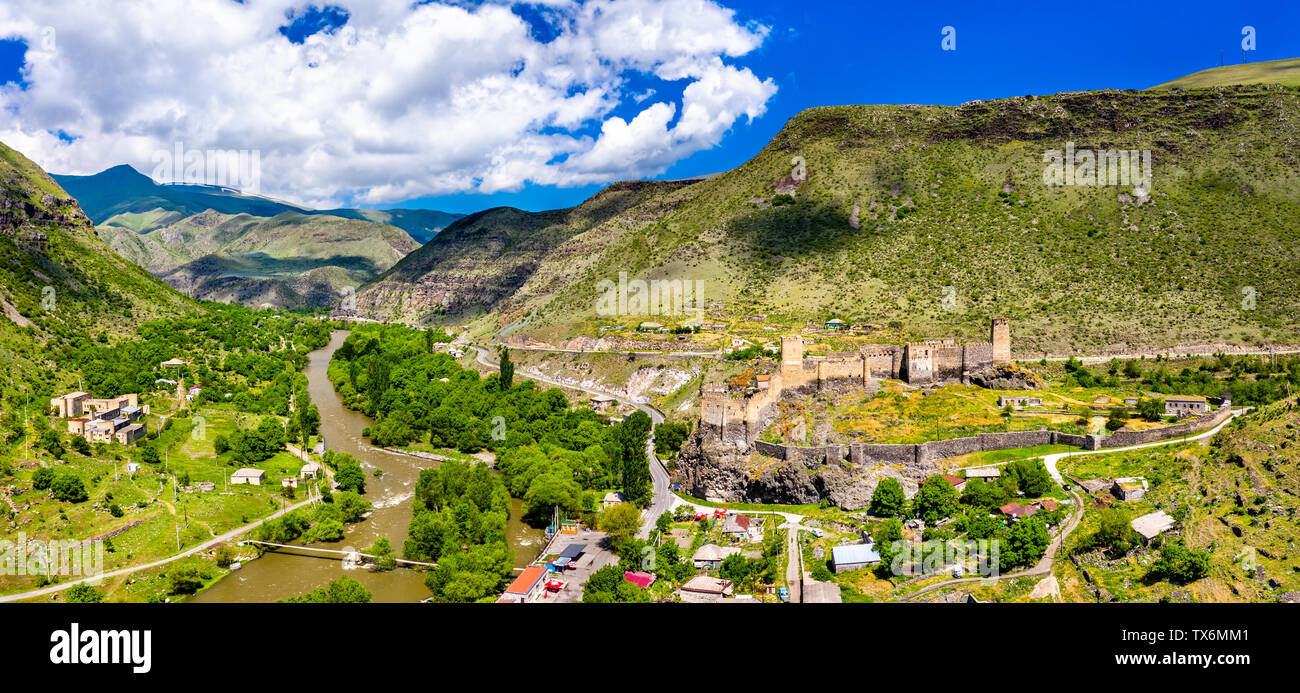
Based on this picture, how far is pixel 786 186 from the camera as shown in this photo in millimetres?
99875

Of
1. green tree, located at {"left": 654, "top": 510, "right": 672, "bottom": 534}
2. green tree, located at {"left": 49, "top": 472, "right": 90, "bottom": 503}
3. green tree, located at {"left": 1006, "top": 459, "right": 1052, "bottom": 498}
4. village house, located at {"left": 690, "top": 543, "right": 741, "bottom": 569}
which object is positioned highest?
green tree, located at {"left": 1006, "top": 459, "right": 1052, "bottom": 498}

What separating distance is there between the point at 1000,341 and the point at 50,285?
85.1 meters

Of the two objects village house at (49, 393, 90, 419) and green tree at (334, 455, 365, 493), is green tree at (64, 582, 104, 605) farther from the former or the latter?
village house at (49, 393, 90, 419)

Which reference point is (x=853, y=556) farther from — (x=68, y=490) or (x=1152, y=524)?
(x=68, y=490)

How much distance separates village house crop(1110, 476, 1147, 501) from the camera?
2886 cm

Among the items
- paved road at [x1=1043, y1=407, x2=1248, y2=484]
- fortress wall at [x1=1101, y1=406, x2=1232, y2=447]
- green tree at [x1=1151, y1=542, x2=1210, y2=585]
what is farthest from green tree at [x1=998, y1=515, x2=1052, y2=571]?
fortress wall at [x1=1101, y1=406, x2=1232, y2=447]

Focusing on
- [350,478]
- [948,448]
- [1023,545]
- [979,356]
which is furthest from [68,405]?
[979,356]

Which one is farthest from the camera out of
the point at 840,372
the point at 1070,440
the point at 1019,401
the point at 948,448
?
the point at 840,372

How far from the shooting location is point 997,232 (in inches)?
3253

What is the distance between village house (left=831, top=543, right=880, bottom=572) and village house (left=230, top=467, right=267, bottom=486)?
105 ft

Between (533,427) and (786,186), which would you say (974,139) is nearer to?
(786,186)

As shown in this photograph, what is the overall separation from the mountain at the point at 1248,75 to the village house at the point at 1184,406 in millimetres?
72642

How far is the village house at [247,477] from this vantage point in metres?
42.9

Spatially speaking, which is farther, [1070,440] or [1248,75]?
[1248,75]
